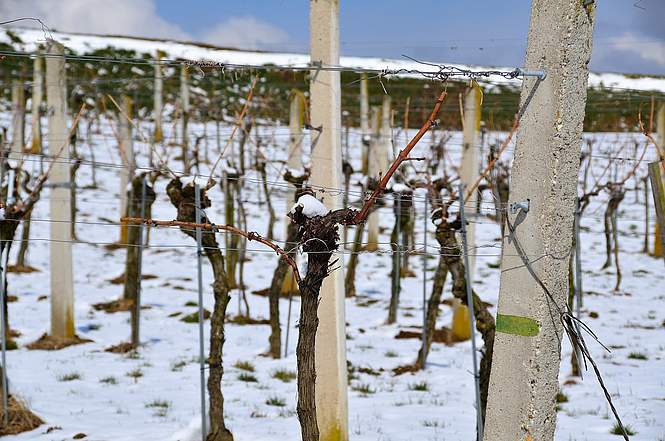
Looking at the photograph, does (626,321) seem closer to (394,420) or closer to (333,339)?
(394,420)

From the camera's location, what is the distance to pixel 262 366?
7.67 metres

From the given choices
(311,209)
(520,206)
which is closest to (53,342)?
(311,209)

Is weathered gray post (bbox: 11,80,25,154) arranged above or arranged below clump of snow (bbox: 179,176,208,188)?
above

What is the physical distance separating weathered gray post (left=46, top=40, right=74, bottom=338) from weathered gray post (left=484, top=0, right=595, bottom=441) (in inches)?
248

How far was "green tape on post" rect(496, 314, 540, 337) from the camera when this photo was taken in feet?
9.30

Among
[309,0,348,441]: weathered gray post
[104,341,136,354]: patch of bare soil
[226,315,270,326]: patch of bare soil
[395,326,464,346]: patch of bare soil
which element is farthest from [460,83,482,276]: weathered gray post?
[104,341,136,354]: patch of bare soil

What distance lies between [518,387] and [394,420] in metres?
3.06

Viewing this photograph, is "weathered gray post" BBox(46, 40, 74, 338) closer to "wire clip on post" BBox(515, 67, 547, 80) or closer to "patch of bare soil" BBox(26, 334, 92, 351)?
"patch of bare soil" BBox(26, 334, 92, 351)

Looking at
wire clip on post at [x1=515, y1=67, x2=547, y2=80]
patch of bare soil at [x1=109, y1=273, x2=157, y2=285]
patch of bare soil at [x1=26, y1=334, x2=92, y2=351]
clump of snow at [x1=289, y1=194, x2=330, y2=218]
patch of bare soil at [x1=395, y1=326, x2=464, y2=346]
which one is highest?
wire clip on post at [x1=515, y1=67, x2=547, y2=80]

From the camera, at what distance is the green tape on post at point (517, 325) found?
112 inches

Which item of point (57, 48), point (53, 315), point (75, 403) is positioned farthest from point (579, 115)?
point (53, 315)

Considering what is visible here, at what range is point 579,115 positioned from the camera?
2846 millimetres

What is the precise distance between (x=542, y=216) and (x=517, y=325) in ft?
1.54

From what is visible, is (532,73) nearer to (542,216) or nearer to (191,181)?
(542,216)
